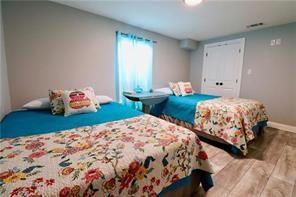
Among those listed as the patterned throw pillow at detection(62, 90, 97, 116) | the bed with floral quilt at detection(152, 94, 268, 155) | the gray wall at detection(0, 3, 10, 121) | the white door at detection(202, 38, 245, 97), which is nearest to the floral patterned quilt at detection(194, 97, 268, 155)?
the bed with floral quilt at detection(152, 94, 268, 155)

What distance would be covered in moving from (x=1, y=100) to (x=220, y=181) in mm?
2588

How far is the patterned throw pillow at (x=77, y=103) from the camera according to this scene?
1.74 meters

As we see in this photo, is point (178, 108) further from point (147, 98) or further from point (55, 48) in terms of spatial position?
point (55, 48)

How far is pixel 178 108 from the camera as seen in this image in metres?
2.98

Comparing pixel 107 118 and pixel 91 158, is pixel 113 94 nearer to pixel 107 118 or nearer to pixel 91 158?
pixel 107 118

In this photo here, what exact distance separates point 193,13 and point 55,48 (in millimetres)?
2386

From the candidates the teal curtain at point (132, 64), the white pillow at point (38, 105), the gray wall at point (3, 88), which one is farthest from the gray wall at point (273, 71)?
the gray wall at point (3, 88)

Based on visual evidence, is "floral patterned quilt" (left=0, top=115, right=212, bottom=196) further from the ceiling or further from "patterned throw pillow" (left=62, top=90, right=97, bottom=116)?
the ceiling

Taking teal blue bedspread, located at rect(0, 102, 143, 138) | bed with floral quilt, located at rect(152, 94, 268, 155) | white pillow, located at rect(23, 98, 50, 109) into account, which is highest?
white pillow, located at rect(23, 98, 50, 109)

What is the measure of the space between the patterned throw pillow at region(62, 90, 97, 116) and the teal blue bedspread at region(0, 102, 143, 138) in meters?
0.08

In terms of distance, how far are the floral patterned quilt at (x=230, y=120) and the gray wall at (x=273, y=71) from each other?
90cm

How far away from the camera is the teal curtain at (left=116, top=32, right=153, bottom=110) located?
3.04m

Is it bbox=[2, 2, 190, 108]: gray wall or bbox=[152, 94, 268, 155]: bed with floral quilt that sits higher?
bbox=[2, 2, 190, 108]: gray wall

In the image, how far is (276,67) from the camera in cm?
318
